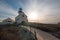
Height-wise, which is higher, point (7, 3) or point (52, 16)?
point (7, 3)

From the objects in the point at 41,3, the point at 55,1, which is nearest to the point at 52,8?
the point at 55,1

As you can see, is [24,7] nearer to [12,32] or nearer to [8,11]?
[8,11]

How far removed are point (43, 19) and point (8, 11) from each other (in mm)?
1896

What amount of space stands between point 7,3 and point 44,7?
195 cm

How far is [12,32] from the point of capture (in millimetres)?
4051

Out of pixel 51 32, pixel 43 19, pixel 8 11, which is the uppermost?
pixel 8 11

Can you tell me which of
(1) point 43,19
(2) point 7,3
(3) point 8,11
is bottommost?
(1) point 43,19

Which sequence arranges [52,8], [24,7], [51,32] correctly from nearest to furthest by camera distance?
[24,7]
[52,8]
[51,32]

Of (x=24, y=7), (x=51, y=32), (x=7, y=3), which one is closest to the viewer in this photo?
(x=7, y=3)

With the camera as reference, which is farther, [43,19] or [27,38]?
[43,19]

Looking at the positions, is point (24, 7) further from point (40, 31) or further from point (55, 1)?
point (40, 31)

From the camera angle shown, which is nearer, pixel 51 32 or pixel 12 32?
pixel 12 32

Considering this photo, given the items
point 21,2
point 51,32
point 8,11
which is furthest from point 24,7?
point 51,32

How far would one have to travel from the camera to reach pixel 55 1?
493 cm
